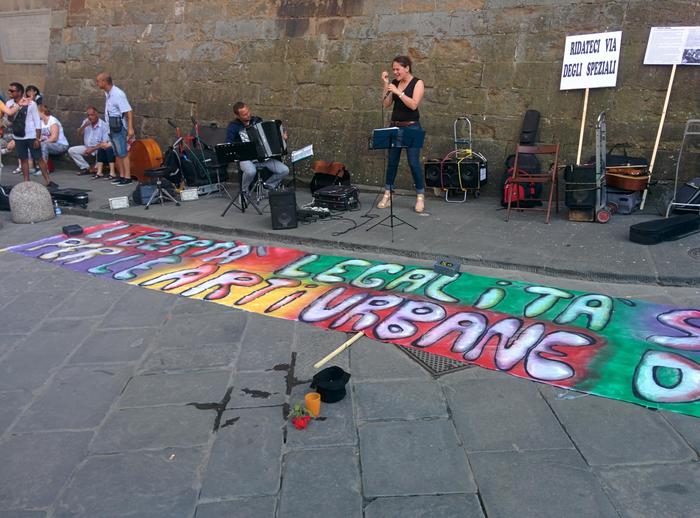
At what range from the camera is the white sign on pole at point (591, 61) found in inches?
279

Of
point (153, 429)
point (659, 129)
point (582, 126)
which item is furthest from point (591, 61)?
point (153, 429)

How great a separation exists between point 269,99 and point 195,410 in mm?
7219

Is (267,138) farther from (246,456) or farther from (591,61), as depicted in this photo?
(246,456)

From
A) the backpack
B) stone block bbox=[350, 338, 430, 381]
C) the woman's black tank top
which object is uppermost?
the woman's black tank top

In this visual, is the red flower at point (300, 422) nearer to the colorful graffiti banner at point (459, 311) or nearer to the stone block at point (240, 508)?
the stone block at point (240, 508)

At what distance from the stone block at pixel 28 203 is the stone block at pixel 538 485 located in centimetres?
734

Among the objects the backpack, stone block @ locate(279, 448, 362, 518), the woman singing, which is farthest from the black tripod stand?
the backpack

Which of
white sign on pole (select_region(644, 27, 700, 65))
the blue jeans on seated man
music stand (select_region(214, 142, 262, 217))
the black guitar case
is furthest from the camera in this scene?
the blue jeans on seated man

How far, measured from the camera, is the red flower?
10.3 ft

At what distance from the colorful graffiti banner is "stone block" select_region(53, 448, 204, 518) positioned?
1755mm

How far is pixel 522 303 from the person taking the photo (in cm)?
462

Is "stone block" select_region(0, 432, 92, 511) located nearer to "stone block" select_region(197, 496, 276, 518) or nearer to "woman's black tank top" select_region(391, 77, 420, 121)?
"stone block" select_region(197, 496, 276, 518)

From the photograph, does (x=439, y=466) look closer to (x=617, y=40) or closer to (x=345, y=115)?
(x=617, y=40)

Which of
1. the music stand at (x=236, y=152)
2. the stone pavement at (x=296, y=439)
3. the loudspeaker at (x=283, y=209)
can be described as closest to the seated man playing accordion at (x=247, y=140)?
the music stand at (x=236, y=152)
